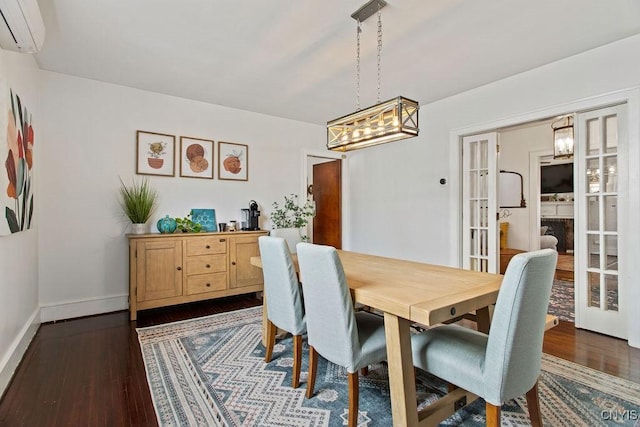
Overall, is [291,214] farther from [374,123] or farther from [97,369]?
[97,369]

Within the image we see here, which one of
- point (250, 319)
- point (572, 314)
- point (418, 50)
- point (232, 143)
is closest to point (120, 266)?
point (250, 319)

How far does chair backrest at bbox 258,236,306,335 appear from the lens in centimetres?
191

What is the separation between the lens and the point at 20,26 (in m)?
1.76

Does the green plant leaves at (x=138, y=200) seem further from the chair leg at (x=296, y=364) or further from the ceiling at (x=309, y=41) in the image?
the chair leg at (x=296, y=364)

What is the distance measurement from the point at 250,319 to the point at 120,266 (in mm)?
1617

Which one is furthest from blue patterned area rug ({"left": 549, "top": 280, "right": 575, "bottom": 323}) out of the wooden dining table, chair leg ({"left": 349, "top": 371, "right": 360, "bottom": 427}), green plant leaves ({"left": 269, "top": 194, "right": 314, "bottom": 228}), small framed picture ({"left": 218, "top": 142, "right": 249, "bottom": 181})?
small framed picture ({"left": 218, "top": 142, "right": 249, "bottom": 181})

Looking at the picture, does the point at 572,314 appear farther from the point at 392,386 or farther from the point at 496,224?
the point at 392,386

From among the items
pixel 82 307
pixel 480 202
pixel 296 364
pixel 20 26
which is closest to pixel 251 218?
pixel 82 307

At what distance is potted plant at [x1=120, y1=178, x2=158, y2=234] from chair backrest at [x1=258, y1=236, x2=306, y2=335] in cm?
201

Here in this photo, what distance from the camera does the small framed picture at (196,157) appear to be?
12.6 ft

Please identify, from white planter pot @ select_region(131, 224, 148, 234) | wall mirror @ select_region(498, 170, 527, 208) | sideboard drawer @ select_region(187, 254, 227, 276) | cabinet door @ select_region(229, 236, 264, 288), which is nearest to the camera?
white planter pot @ select_region(131, 224, 148, 234)

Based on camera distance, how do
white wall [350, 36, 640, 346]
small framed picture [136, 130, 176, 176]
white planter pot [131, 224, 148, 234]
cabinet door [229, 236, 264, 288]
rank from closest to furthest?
white wall [350, 36, 640, 346] → white planter pot [131, 224, 148, 234] → small framed picture [136, 130, 176, 176] → cabinet door [229, 236, 264, 288]

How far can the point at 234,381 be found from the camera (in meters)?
2.01

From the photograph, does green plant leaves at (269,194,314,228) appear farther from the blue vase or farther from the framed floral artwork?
the framed floral artwork
